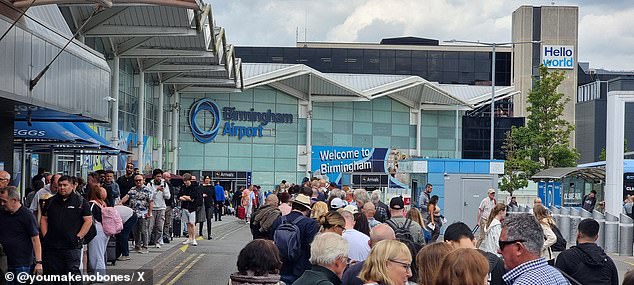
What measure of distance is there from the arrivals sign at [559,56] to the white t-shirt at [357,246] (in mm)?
98382

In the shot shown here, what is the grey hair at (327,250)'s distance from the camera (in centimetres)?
758

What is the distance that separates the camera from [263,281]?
24.8ft

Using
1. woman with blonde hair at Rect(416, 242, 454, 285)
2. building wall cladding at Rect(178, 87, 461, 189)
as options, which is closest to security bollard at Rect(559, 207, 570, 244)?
woman with blonde hair at Rect(416, 242, 454, 285)

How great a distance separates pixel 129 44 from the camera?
39.6 m

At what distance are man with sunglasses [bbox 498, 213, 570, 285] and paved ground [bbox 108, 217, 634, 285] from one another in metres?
12.2

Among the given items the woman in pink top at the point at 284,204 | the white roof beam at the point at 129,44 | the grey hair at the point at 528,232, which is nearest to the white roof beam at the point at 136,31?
the white roof beam at the point at 129,44

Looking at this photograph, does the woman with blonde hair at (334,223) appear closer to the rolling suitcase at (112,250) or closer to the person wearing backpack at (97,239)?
the person wearing backpack at (97,239)

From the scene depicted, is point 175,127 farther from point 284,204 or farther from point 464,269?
point 464,269

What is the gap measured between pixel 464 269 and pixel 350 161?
64.3 meters

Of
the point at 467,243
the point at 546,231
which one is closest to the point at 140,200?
the point at 546,231

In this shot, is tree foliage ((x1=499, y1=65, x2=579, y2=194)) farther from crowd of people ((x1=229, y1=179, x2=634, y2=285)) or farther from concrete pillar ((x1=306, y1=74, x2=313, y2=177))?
crowd of people ((x1=229, y1=179, x2=634, y2=285))

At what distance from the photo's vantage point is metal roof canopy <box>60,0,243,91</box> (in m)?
33.7

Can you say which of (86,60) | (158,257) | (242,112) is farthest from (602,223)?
(242,112)

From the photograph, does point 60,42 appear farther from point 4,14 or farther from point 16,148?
point 16,148
